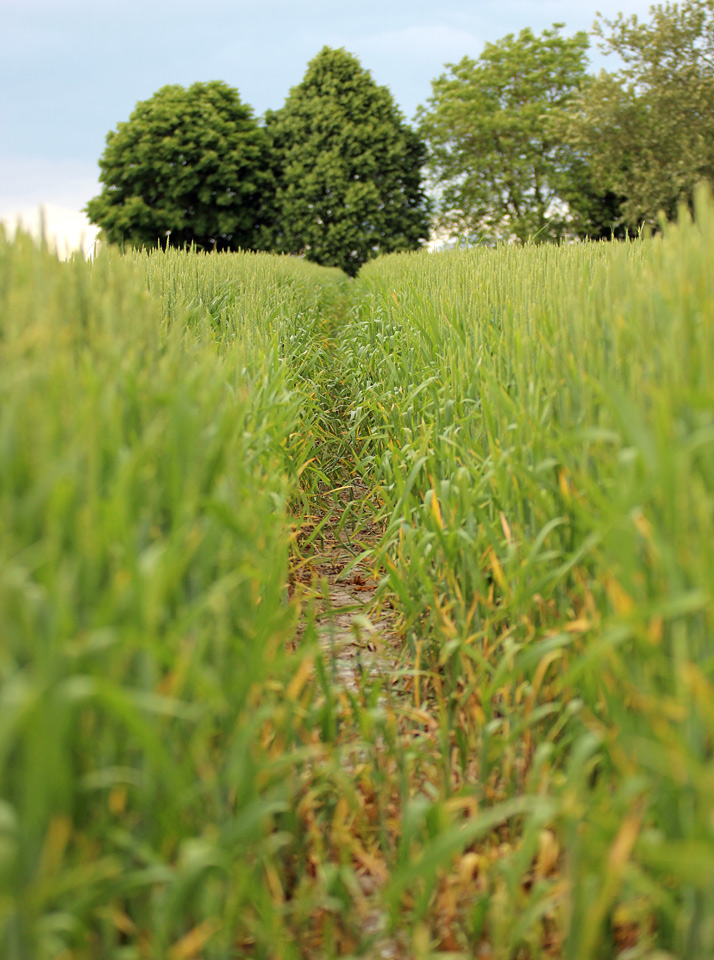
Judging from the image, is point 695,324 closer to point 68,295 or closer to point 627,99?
point 68,295

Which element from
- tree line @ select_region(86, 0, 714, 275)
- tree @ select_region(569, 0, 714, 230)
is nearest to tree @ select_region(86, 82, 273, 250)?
tree line @ select_region(86, 0, 714, 275)

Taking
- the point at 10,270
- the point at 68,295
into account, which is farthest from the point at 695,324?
the point at 10,270

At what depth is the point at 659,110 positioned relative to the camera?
77.0 ft

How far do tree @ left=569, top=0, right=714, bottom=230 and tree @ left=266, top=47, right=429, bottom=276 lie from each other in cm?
885

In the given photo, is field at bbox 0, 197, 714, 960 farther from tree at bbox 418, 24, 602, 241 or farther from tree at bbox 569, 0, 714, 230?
tree at bbox 418, 24, 602, 241

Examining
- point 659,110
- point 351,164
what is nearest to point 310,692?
point 659,110

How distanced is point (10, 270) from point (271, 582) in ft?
3.64

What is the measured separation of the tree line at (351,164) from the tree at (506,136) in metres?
0.06

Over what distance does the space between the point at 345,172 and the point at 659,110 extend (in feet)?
42.0

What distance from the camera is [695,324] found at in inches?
Answer: 62.9

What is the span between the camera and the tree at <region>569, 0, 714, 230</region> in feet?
75.6

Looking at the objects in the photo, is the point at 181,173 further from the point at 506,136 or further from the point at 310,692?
the point at 310,692

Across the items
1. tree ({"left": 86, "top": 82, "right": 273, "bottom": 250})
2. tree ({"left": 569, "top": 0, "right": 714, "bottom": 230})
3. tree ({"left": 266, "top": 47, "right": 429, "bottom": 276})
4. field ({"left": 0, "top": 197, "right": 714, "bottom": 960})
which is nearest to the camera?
field ({"left": 0, "top": 197, "right": 714, "bottom": 960})

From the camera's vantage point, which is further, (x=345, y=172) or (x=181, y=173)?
(x=345, y=172)
